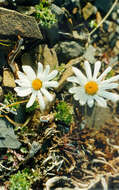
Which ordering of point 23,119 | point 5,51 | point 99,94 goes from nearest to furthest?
point 99,94 < point 5,51 < point 23,119

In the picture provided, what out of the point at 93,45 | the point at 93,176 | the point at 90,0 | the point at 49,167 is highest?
the point at 90,0

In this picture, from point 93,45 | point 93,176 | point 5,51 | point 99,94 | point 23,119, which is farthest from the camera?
point 93,45

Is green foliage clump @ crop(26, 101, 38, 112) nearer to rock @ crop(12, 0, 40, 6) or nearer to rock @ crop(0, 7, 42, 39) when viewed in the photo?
rock @ crop(0, 7, 42, 39)

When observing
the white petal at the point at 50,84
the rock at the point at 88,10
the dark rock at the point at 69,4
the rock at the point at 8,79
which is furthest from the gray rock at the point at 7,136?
the rock at the point at 88,10

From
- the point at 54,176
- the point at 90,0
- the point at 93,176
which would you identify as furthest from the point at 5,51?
the point at 93,176

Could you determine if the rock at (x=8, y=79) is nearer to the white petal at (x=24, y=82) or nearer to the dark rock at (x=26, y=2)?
the white petal at (x=24, y=82)

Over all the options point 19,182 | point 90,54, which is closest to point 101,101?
point 90,54

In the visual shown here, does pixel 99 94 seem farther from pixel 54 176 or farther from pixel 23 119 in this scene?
pixel 54 176
